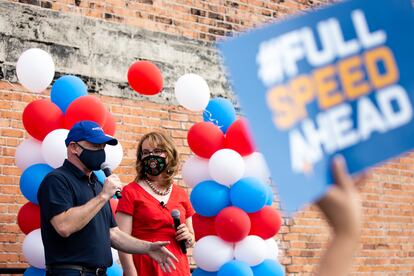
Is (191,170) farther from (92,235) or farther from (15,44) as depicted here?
(15,44)

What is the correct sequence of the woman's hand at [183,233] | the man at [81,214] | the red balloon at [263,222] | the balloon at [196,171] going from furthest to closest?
the balloon at [196,171] → the red balloon at [263,222] → the woman's hand at [183,233] → the man at [81,214]

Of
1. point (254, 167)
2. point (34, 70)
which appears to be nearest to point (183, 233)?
point (254, 167)

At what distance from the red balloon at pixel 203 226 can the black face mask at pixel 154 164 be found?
23.5 inches

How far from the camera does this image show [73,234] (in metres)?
4.21

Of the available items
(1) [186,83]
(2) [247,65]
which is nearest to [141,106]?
(1) [186,83]

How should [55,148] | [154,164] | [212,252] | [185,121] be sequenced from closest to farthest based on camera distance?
[55,148]
[154,164]
[212,252]
[185,121]

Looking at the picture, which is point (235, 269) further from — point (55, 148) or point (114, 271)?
point (55, 148)

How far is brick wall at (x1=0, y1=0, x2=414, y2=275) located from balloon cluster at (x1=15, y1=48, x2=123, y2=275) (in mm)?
794

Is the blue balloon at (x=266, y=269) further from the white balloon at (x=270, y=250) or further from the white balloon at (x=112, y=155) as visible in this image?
the white balloon at (x=112, y=155)

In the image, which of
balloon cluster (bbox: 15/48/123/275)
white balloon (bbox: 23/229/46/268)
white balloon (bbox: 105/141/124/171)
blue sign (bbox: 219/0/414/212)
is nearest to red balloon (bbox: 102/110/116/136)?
→ balloon cluster (bbox: 15/48/123/275)

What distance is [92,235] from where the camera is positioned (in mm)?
4281

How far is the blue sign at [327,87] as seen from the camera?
1.89 metres

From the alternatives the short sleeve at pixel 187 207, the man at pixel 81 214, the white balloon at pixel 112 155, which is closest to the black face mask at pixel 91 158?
the man at pixel 81 214

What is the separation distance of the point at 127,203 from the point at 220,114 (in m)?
1.11
